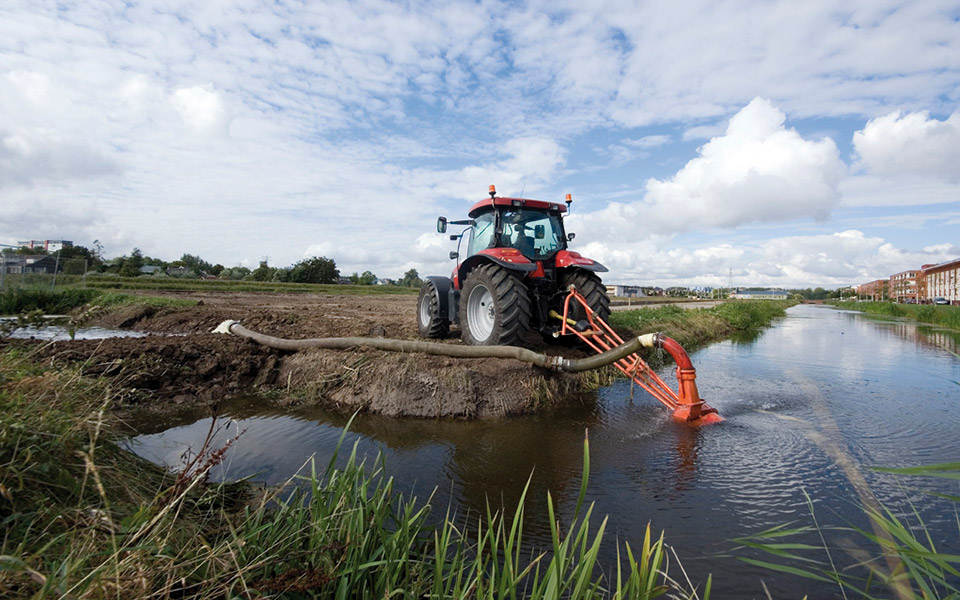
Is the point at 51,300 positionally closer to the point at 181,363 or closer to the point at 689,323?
the point at 181,363

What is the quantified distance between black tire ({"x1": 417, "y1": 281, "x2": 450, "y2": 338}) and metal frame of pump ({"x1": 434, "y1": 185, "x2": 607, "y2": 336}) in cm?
7

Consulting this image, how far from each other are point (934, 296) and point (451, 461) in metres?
69.5

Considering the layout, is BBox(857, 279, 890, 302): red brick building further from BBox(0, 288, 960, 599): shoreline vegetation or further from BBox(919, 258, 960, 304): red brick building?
BBox(0, 288, 960, 599): shoreline vegetation

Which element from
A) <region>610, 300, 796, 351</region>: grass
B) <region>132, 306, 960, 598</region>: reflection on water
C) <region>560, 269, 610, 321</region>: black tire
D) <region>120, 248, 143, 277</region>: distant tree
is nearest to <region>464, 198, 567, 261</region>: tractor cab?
<region>560, 269, 610, 321</region>: black tire

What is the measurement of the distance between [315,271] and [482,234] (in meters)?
41.6

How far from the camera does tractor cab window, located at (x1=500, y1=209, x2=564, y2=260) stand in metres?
6.82

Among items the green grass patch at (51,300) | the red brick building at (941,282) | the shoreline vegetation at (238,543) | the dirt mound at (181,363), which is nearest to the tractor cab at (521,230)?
the dirt mound at (181,363)

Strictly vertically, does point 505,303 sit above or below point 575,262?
below

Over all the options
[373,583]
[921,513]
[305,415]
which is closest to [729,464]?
[921,513]

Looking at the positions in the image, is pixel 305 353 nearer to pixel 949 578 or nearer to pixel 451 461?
pixel 451 461

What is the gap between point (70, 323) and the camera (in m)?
2.83

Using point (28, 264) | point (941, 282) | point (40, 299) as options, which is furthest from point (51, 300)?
point (941, 282)

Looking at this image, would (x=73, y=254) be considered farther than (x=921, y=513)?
Yes

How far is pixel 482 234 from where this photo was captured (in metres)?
7.11
